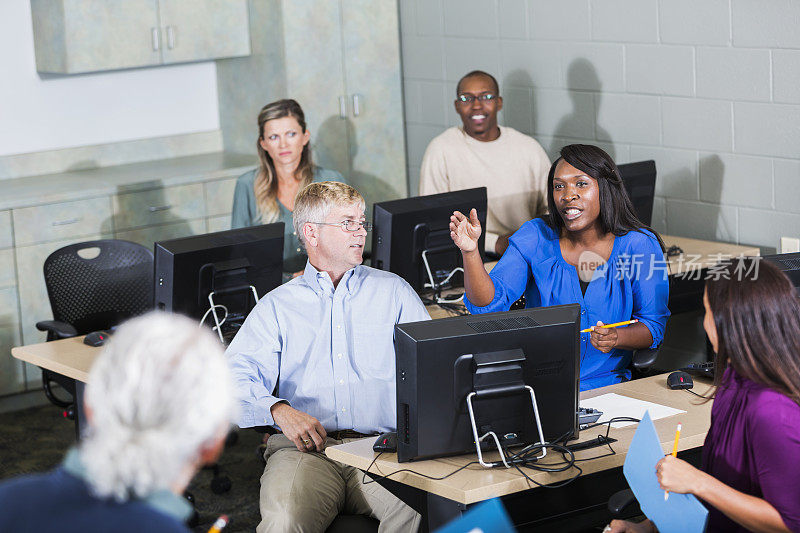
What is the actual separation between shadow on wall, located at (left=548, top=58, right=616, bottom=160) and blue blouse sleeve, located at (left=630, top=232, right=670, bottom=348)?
1.70 m

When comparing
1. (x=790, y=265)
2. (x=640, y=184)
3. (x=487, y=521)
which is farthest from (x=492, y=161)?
(x=487, y=521)

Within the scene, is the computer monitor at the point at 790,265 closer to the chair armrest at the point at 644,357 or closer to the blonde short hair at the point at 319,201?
the chair armrest at the point at 644,357

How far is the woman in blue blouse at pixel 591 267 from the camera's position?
304 cm

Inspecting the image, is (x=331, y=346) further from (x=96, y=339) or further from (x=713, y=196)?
(x=713, y=196)

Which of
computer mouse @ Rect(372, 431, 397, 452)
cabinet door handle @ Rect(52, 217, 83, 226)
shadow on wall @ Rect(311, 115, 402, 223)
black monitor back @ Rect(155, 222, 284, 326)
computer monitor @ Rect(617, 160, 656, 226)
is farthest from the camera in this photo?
shadow on wall @ Rect(311, 115, 402, 223)

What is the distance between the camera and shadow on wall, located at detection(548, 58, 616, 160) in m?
4.73

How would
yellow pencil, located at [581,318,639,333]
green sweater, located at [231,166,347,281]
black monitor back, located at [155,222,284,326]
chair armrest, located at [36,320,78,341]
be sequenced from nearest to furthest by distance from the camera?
yellow pencil, located at [581,318,639,333]
black monitor back, located at [155,222,284,326]
chair armrest, located at [36,320,78,341]
green sweater, located at [231,166,347,281]

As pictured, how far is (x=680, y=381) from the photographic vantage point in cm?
277

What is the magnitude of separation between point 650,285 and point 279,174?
179cm

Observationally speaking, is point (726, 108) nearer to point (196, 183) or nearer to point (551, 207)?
point (551, 207)

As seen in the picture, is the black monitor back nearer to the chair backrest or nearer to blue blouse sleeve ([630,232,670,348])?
the chair backrest

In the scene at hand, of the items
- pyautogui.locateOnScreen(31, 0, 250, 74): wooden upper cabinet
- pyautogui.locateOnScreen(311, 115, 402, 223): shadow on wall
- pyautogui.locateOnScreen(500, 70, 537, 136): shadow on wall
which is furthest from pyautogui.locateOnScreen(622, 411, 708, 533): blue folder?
pyautogui.locateOnScreen(31, 0, 250, 74): wooden upper cabinet

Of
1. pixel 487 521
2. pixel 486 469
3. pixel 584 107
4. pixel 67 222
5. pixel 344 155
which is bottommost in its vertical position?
pixel 486 469

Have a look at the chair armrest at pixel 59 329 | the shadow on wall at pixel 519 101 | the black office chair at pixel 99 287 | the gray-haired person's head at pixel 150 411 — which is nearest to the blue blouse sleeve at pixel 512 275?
the black office chair at pixel 99 287
